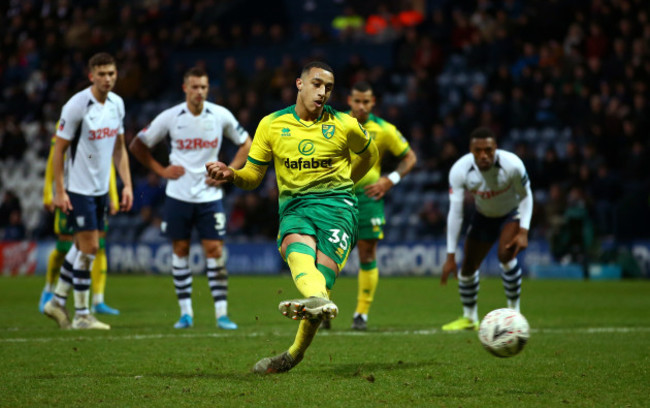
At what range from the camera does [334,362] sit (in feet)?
23.2

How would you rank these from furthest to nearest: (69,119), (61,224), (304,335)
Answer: (61,224) → (69,119) → (304,335)

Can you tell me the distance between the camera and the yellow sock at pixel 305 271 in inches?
229

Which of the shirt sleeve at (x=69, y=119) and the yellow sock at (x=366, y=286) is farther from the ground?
the shirt sleeve at (x=69, y=119)

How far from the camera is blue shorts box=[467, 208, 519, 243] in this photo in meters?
9.90

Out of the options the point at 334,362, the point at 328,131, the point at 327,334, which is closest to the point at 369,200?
the point at 327,334

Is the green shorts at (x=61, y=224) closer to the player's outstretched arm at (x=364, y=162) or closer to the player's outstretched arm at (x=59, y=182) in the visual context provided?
the player's outstretched arm at (x=59, y=182)

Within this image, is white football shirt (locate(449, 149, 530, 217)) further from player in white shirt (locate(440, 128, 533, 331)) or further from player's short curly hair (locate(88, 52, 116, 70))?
player's short curly hair (locate(88, 52, 116, 70))

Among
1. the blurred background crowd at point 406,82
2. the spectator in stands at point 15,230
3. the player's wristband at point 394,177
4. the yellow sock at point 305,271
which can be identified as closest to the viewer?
the yellow sock at point 305,271

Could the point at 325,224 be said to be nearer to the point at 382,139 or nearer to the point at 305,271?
the point at 305,271

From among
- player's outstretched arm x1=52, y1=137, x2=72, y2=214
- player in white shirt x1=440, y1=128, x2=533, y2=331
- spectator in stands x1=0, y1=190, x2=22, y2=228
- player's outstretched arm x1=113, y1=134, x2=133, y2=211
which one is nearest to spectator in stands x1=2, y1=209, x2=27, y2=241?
spectator in stands x1=0, y1=190, x2=22, y2=228

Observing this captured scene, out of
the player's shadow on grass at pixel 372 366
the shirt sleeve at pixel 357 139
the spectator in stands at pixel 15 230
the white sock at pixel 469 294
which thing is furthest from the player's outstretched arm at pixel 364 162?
the spectator in stands at pixel 15 230

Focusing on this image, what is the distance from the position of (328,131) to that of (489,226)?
3897 millimetres

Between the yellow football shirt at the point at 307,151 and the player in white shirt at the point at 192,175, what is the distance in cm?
320

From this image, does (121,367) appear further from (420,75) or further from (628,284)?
(420,75)
